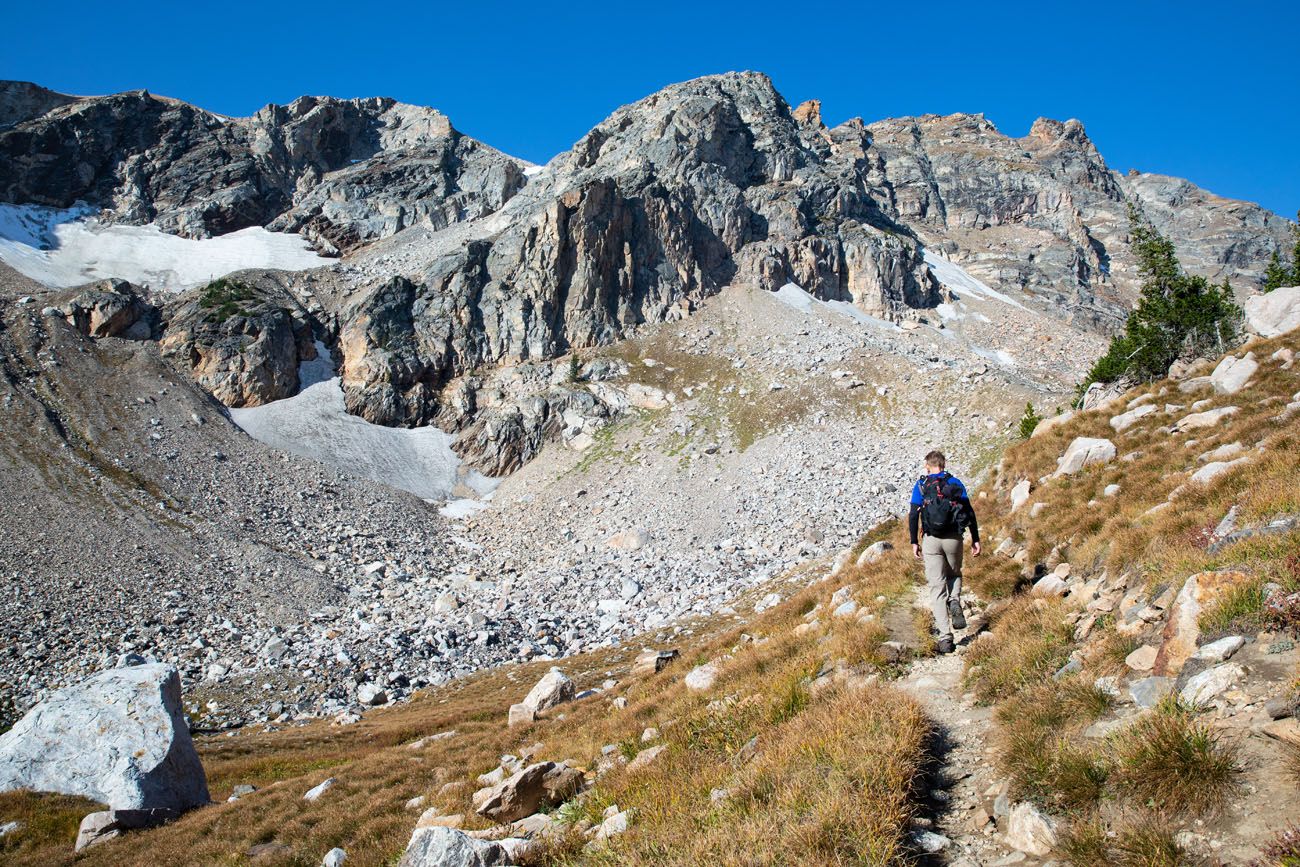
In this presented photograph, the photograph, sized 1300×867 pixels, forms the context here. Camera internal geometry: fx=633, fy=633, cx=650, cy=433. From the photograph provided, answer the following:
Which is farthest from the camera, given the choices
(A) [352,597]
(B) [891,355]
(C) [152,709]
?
(B) [891,355]

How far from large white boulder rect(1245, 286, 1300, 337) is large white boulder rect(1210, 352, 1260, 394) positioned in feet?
8.60

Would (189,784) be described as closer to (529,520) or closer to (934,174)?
(529,520)

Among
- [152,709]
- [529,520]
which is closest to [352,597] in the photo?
[529,520]

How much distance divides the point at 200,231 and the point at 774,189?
91881 millimetres

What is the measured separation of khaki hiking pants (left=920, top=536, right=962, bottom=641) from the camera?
914 centimetres

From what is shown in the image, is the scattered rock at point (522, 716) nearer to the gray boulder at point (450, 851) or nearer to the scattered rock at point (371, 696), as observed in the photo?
the gray boulder at point (450, 851)

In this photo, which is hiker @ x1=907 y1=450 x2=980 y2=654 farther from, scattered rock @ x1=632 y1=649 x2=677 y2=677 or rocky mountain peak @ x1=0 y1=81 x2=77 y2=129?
rocky mountain peak @ x1=0 y1=81 x2=77 y2=129

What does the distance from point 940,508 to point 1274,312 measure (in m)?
16.0

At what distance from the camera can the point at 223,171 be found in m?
110

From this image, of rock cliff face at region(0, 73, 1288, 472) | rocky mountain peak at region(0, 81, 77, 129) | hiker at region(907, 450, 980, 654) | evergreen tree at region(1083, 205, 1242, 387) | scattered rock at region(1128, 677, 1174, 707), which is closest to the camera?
scattered rock at region(1128, 677, 1174, 707)

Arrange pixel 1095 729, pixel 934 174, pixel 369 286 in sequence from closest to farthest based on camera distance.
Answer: pixel 1095 729
pixel 369 286
pixel 934 174

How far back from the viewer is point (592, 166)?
10106 cm

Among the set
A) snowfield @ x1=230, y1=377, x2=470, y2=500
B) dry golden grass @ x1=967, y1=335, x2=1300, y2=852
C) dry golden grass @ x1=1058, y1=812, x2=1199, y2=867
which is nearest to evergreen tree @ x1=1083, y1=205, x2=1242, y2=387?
dry golden grass @ x1=967, y1=335, x2=1300, y2=852

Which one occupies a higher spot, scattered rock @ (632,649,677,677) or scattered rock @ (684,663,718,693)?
scattered rock @ (684,663,718,693)
